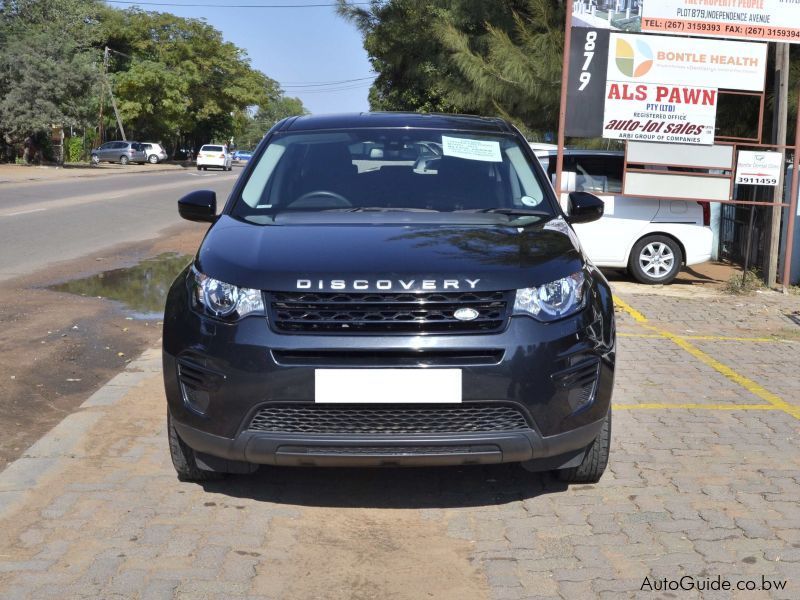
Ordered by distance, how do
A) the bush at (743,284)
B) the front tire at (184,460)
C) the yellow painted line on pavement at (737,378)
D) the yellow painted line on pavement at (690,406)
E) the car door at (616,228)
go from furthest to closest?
1. the car door at (616,228)
2. the bush at (743,284)
3. the yellow painted line on pavement at (737,378)
4. the yellow painted line on pavement at (690,406)
5. the front tire at (184,460)

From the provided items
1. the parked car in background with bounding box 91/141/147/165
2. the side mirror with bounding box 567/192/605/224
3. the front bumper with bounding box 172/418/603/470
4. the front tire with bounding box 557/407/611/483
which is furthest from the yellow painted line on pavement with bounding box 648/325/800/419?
the parked car in background with bounding box 91/141/147/165

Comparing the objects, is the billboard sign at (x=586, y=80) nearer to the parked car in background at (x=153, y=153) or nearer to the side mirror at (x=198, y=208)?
the side mirror at (x=198, y=208)

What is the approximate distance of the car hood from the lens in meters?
3.76

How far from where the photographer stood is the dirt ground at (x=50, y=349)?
18.3ft

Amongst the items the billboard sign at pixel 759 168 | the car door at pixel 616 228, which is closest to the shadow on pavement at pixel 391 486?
the car door at pixel 616 228

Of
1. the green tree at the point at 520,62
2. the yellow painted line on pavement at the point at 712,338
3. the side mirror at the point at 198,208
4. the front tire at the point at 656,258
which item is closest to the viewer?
the side mirror at the point at 198,208

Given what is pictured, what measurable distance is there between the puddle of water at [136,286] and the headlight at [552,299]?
5691 millimetres

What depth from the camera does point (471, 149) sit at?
17.3 ft

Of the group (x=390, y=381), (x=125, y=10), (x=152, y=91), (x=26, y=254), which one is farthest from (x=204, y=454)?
(x=125, y=10)

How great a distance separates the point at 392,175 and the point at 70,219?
1507 cm

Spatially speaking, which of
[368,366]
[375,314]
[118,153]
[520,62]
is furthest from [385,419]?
[118,153]

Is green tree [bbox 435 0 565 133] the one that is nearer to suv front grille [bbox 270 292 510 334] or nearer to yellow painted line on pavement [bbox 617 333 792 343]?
yellow painted line on pavement [bbox 617 333 792 343]

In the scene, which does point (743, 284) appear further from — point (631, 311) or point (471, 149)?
point (471, 149)

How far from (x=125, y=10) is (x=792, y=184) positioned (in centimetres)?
6505
